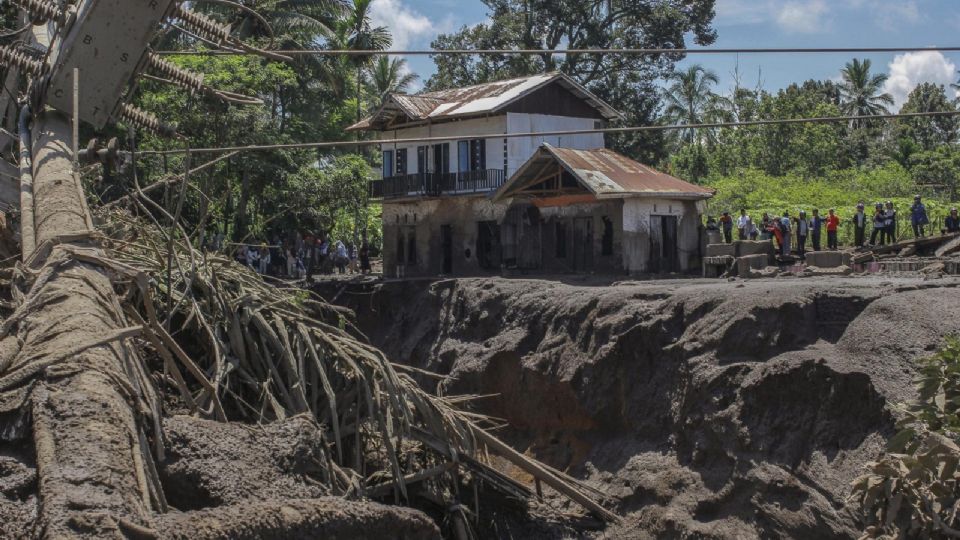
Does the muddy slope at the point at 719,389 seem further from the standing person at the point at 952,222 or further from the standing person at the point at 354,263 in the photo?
the standing person at the point at 354,263

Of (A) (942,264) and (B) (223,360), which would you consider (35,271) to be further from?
(A) (942,264)

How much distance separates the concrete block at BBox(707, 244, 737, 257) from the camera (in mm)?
26164

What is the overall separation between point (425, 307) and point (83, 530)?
26.2 m

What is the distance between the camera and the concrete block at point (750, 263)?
24.7 m

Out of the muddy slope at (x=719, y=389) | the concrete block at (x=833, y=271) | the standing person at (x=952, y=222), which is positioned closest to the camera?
the muddy slope at (x=719, y=389)

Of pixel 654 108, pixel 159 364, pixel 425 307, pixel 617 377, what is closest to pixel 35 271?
pixel 159 364

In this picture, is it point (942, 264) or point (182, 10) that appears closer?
point (182, 10)

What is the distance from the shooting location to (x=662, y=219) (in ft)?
103

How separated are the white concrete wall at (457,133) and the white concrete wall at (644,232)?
6.30 metres

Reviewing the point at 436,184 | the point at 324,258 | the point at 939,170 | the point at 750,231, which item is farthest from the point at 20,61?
the point at 939,170

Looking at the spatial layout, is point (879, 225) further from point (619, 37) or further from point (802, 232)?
point (619, 37)

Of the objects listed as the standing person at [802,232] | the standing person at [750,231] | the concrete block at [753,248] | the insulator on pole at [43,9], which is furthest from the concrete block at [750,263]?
the insulator on pole at [43,9]

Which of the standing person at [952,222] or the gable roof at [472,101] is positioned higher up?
the gable roof at [472,101]

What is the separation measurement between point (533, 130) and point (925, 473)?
25.6 metres
